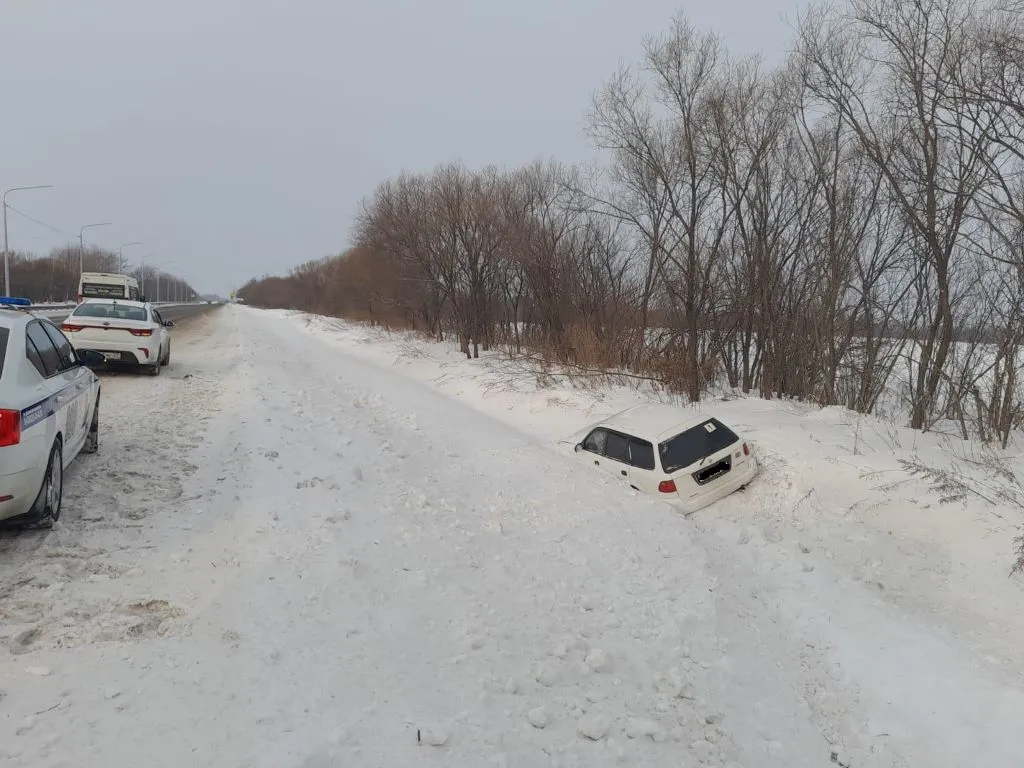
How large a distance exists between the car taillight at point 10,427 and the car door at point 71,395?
35.7 inches

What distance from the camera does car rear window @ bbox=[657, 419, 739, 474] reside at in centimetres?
815

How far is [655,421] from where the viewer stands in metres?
9.03

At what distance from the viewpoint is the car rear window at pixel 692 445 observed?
26.7ft

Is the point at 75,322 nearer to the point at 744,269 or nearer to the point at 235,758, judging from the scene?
the point at 235,758

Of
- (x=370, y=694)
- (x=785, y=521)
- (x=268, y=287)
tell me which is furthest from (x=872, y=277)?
(x=268, y=287)

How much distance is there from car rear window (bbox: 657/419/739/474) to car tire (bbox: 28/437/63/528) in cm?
666

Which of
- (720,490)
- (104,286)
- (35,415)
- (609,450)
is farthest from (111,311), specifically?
(104,286)

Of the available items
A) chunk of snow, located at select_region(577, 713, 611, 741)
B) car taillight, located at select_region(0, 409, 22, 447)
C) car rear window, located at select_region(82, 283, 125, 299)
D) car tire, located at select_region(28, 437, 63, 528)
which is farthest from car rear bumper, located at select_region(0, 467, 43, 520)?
car rear window, located at select_region(82, 283, 125, 299)

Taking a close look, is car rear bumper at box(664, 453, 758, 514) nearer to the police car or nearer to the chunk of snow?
the chunk of snow

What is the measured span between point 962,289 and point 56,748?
19.2 metres

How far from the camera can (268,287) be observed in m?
159

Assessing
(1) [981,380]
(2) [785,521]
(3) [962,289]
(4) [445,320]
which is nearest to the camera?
(2) [785,521]

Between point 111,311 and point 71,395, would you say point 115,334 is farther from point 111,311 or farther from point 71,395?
point 71,395

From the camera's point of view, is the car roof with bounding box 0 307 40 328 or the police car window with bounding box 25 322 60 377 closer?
the car roof with bounding box 0 307 40 328
